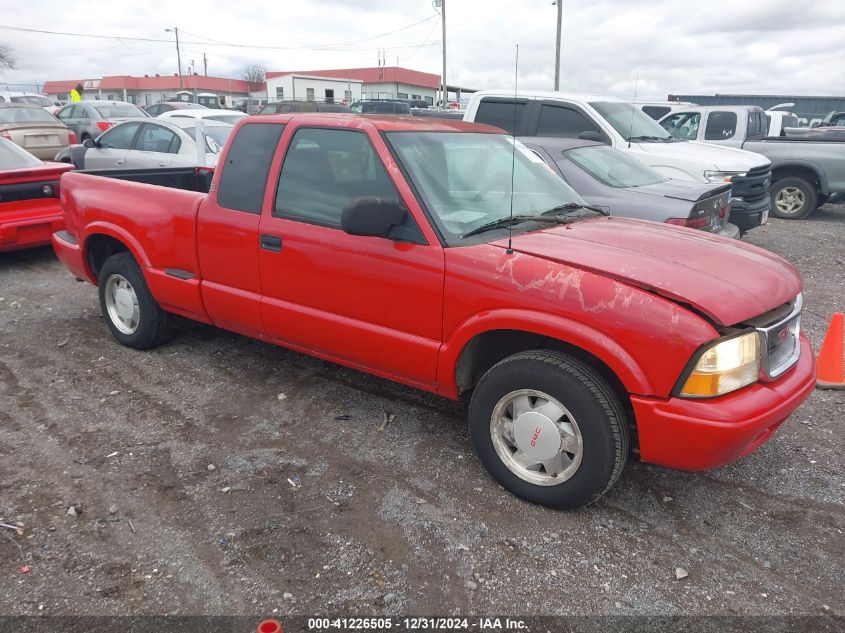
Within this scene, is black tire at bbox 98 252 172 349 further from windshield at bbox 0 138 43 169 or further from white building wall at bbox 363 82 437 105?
white building wall at bbox 363 82 437 105

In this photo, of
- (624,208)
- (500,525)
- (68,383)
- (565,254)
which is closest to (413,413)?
(500,525)

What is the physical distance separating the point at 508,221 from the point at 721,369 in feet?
4.39

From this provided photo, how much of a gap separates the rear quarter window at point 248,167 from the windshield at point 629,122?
570cm

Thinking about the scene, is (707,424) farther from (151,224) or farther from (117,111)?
(117,111)

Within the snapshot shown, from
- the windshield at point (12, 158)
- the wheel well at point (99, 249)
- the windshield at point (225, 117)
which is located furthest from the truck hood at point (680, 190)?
the windshield at point (225, 117)

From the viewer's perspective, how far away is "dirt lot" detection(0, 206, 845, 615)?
8.60 ft

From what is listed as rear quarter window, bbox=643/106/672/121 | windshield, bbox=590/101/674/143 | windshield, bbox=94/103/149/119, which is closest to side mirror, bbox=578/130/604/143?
windshield, bbox=590/101/674/143

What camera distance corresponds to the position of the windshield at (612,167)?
6.62 metres

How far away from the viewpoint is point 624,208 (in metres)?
6.16

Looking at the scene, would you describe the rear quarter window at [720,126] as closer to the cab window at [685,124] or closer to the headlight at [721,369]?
the cab window at [685,124]

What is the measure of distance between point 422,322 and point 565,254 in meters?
0.81

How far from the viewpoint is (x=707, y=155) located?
8875 mm

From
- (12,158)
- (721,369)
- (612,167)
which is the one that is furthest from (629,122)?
(12,158)

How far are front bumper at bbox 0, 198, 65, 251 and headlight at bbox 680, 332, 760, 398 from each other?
6.46 meters
